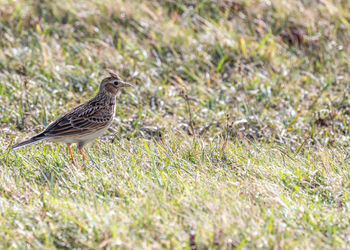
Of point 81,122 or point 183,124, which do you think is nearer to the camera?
point 81,122

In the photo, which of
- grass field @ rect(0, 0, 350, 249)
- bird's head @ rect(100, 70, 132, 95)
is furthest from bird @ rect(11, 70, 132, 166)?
grass field @ rect(0, 0, 350, 249)

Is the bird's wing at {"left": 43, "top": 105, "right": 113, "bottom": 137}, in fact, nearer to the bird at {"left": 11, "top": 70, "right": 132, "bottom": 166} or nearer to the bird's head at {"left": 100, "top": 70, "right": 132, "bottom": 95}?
the bird at {"left": 11, "top": 70, "right": 132, "bottom": 166}

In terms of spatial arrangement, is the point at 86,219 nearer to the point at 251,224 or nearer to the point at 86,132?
the point at 251,224

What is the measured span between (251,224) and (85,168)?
6.51 feet

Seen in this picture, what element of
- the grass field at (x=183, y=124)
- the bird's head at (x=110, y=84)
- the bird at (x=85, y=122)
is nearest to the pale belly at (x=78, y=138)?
the bird at (x=85, y=122)

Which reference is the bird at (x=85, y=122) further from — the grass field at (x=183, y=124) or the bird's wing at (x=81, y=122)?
the grass field at (x=183, y=124)

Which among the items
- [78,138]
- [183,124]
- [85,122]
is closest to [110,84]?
[85,122]

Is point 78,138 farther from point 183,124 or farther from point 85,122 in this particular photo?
point 183,124

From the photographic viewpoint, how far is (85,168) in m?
5.46

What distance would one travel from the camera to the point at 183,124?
747 centimetres

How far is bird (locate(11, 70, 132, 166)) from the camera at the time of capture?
607 centimetres

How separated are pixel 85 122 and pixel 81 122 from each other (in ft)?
0.15

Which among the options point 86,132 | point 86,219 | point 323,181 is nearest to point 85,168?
point 86,132

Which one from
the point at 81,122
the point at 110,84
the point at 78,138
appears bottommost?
the point at 78,138
